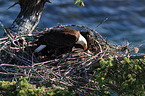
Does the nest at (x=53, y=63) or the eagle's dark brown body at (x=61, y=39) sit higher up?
the eagle's dark brown body at (x=61, y=39)

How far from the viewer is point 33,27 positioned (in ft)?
11.4

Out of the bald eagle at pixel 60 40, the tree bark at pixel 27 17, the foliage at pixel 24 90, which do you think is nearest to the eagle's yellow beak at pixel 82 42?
the bald eagle at pixel 60 40

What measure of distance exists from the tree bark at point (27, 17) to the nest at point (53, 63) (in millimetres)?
125

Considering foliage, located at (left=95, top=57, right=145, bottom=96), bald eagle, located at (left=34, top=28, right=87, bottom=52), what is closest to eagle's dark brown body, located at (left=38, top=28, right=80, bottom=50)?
bald eagle, located at (left=34, top=28, right=87, bottom=52)

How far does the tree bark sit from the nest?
0.13 meters

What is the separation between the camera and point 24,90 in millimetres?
1950

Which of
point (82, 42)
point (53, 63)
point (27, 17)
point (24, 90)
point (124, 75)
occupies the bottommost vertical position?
point (24, 90)

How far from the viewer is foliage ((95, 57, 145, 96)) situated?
7.08 ft

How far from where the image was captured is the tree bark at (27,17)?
334cm

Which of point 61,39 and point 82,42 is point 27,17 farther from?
Result: point 82,42

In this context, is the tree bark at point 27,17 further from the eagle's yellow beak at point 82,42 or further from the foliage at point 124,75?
the foliage at point 124,75

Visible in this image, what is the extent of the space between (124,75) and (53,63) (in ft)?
3.06

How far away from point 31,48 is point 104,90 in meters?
1.28

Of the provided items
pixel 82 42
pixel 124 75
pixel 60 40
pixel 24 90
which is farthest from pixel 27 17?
pixel 124 75
